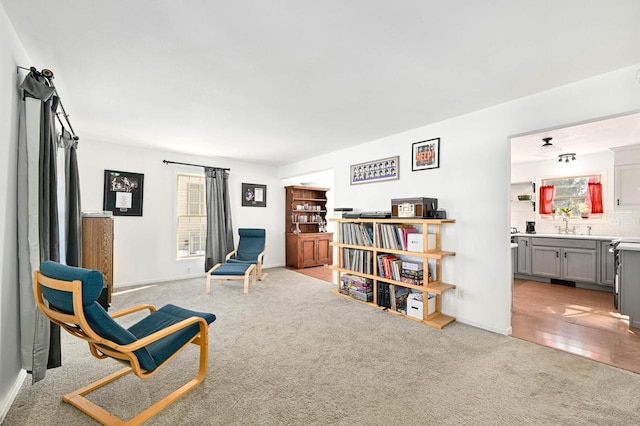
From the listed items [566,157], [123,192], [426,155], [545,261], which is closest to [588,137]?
[566,157]

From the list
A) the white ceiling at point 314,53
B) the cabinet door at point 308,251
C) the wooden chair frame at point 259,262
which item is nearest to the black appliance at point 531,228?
the white ceiling at point 314,53

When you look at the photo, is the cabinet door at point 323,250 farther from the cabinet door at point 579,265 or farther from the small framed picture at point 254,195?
the cabinet door at point 579,265

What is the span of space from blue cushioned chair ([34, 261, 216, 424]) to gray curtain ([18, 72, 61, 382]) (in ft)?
1.14

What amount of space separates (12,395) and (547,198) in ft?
26.1

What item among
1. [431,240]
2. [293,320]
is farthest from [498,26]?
[293,320]

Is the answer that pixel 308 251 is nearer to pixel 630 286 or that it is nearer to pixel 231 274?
pixel 231 274

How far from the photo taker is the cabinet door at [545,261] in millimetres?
5074

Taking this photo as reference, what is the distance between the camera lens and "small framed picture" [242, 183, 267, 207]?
246 inches

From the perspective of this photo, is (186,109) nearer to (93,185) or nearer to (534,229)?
(93,185)

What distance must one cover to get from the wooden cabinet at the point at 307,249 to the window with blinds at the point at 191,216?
76.5 inches

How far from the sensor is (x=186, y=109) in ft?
10.4

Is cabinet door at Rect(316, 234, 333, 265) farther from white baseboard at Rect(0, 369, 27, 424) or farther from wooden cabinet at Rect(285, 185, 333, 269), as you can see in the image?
white baseboard at Rect(0, 369, 27, 424)

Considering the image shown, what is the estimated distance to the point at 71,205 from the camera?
293cm

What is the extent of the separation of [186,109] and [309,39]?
193 centimetres
